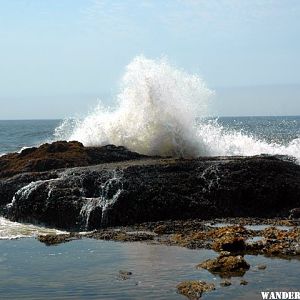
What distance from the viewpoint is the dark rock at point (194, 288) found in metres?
9.83

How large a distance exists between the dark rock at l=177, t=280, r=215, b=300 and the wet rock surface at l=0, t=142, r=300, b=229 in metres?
6.72

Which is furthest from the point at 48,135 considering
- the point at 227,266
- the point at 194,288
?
the point at 194,288

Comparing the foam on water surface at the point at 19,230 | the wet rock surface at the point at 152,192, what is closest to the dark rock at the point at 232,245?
the wet rock surface at the point at 152,192

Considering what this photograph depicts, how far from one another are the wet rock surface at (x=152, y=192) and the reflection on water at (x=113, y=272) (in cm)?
329

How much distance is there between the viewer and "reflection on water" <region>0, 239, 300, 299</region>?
10094 millimetres

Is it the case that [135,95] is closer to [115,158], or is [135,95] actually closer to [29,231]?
[115,158]

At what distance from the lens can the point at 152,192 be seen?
17.6m

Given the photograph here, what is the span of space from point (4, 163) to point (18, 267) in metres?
11.6

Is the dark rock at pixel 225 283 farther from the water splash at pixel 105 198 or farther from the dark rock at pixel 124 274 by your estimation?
the water splash at pixel 105 198

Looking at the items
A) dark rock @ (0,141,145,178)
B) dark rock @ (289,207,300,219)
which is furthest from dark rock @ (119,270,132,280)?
dark rock @ (0,141,145,178)

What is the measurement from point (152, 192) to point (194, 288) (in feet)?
25.1

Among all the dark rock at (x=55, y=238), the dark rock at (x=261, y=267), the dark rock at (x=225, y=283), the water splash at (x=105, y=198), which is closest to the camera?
the dark rock at (x=225, y=283)

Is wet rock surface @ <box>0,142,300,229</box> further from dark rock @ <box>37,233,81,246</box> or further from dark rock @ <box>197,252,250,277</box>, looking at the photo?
dark rock @ <box>197,252,250,277</box>

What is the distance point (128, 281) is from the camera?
1073cm
